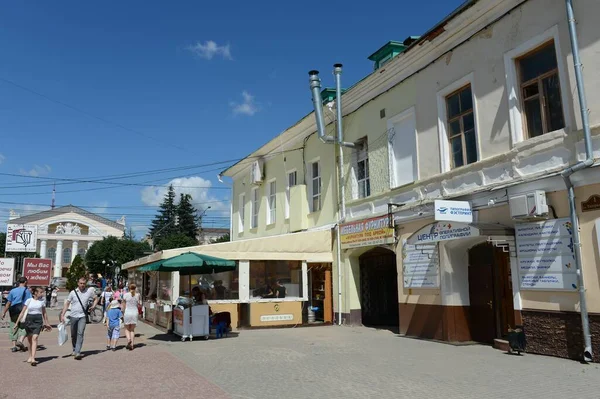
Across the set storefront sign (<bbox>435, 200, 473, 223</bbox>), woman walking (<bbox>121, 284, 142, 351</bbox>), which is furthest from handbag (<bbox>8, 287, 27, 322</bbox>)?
storefront sign (<bbox>435, 200, 473, 223</bbox>)

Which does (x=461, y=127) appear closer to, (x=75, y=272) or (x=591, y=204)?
(x=591, y=204)

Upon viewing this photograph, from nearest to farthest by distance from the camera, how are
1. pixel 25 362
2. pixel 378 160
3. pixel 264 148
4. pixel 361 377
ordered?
pixel 361 377
pixel 25 362
pixel 378 160
pixel 264 148

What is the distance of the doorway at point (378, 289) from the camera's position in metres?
17.3

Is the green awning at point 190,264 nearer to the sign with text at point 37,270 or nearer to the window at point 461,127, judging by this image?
the window at point 461,127

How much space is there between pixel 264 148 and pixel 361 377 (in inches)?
636

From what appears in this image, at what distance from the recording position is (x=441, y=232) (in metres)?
12.2

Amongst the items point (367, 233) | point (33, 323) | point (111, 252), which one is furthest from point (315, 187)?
point (111, 252)

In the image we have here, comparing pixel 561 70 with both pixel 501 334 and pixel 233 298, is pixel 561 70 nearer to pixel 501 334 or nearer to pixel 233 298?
pixel 501 334

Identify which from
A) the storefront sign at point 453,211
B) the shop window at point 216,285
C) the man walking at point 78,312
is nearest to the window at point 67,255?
the shop window at point 216,285

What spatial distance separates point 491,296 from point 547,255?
2611 millimetres

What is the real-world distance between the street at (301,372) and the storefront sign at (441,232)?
252cm

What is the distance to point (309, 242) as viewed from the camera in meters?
17.7

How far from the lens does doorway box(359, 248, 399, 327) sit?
17297mm

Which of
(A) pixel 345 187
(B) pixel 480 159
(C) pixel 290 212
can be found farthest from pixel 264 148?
(B) pixel 480 159
